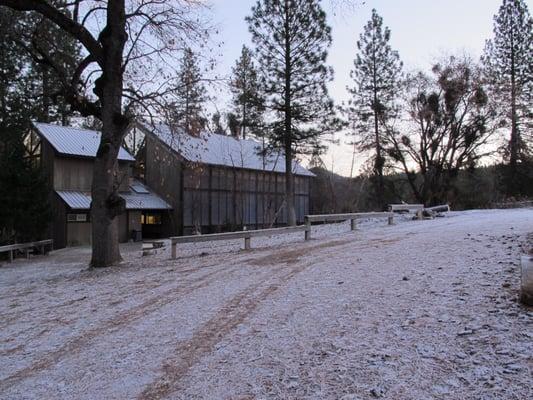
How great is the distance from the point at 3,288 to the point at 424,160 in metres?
29.0

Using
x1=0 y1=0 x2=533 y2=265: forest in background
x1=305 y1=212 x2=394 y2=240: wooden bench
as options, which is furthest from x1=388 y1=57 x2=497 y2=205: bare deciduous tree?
x1=305 y1=212 x2=394 y2=240: wooden bench

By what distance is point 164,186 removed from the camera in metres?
30.7

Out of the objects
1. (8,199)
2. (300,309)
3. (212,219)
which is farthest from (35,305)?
(212,219)

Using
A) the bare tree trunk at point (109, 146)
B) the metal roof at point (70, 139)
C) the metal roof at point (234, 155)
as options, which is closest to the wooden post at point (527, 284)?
the bare tree trunk at point (109, 146)

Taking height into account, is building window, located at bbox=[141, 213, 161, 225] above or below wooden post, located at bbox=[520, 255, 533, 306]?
above

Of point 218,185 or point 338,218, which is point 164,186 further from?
point 338,218

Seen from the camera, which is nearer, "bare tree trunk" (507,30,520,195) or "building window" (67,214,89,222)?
"building window" (67,214,89,222)

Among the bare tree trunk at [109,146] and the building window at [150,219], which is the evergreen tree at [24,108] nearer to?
the bare tree trunk at [109,146]

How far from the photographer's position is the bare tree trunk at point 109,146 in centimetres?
1162

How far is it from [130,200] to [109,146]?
17264 millimetres

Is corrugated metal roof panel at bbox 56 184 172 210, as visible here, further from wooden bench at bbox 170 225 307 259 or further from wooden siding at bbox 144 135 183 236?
wooden bench at bbox 170 225 307 259

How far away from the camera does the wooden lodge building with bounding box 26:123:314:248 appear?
25094mm

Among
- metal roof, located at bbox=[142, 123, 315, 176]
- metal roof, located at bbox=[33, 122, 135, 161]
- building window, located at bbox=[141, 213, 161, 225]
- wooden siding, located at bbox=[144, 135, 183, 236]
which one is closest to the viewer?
metal roof, located at bbox=[33, 122, 135, 161]

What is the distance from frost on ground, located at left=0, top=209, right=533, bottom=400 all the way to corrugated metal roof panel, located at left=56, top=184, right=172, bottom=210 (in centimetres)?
1671
